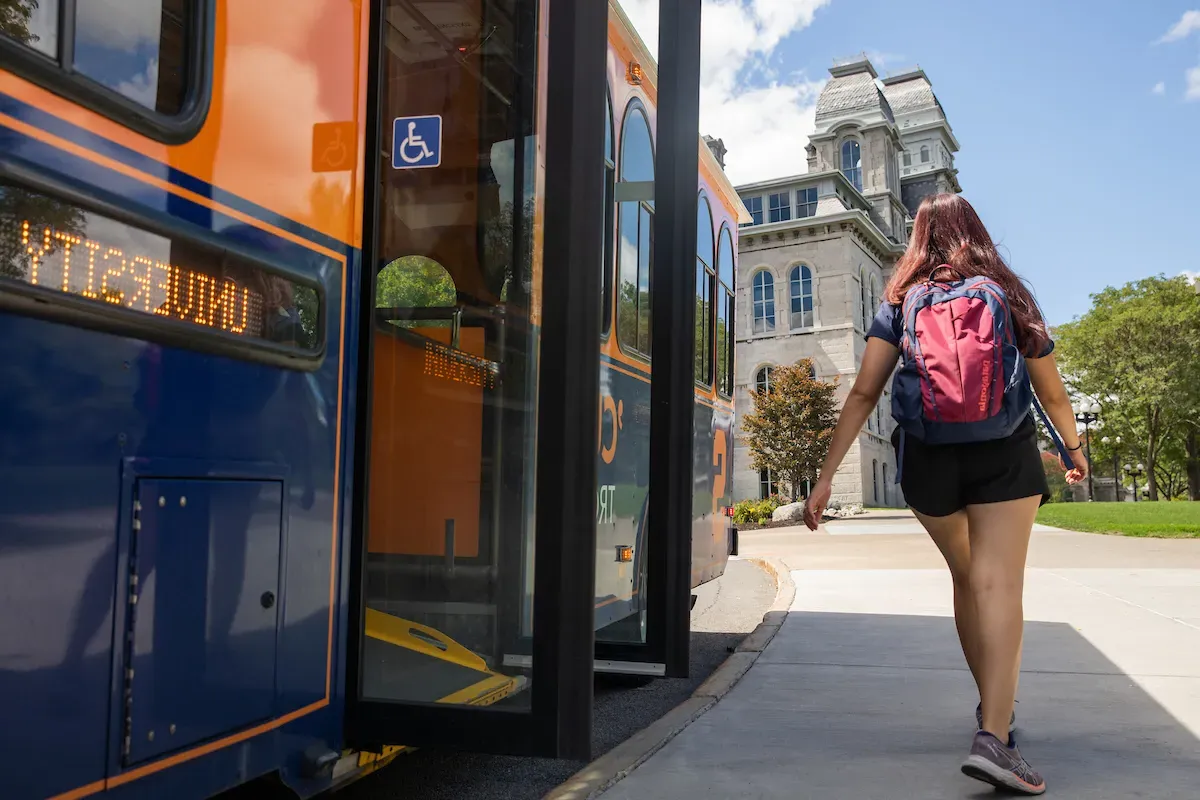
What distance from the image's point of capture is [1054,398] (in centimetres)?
356

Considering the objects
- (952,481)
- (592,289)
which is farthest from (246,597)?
(952,481)

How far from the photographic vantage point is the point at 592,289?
8.55 feet

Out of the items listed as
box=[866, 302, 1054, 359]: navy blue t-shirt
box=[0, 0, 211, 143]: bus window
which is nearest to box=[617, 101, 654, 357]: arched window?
box=[866, 302, 1054, 359]: navy blue t-shirt

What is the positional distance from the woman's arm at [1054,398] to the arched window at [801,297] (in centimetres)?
3544

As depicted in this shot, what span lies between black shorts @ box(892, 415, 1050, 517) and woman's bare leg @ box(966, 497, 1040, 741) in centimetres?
5

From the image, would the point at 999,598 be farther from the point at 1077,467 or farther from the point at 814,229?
the point at 814,229

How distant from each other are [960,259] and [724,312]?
3.59m

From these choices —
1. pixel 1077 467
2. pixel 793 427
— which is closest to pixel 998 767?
pixel 1077 467

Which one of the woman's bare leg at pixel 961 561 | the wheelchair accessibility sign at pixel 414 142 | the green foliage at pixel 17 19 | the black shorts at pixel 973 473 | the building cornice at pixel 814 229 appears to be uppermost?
the building cornice at pixel 814 229

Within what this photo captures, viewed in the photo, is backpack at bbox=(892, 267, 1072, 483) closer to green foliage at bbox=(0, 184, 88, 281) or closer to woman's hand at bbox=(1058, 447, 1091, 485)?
woman's hand at bbox=(1058, 447, 1091, 485)

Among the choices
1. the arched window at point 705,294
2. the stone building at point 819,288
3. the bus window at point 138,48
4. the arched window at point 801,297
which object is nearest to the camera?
the bus window at point 138,48

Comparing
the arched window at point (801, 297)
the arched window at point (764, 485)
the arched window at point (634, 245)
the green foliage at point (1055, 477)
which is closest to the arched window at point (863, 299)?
the arched window at point (801, 297)

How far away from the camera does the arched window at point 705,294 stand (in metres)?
6.32

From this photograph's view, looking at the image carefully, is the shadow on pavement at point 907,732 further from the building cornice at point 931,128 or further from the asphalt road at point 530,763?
the building cornice at point 931,128
